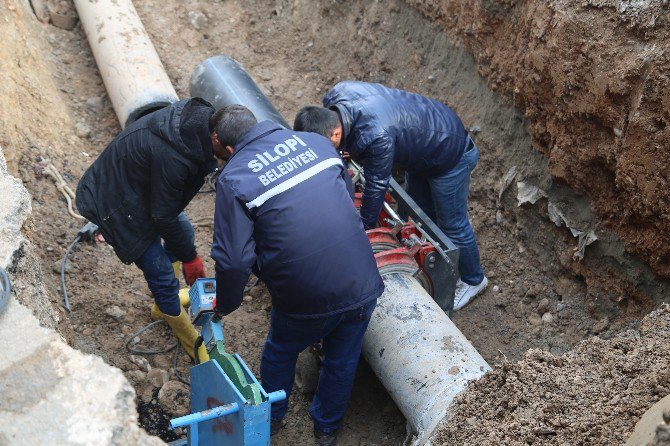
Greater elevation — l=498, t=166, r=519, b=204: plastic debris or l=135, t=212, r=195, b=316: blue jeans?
l=498, t=166, r=519, b=204: plastic debris

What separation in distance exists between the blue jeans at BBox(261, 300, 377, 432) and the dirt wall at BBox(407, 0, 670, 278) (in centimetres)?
182

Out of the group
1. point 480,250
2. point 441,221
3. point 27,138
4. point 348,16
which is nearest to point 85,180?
point 27,138

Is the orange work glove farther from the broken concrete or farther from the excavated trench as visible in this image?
the broken concrete

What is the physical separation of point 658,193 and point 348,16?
152 inches

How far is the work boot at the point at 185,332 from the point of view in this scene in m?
4.51

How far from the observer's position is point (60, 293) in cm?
470

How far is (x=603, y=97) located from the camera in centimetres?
434

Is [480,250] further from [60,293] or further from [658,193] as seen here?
[60,293]

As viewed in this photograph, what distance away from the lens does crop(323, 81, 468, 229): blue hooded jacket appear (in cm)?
424

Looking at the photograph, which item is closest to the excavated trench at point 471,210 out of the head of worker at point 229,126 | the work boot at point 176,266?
the work boot at point 176,266

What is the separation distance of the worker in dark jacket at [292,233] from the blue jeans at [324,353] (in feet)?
0.03

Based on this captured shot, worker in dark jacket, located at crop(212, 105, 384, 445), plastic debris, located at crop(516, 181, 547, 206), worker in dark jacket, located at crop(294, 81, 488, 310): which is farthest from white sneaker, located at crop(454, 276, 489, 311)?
worker in dark jacket, located at crop(212, 105, 384, 445)

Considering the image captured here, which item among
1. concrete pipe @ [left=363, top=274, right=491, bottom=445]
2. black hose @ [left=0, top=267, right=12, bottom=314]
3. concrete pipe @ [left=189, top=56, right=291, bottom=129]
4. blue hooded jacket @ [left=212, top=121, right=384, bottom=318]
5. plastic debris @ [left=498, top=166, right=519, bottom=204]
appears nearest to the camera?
black hose @ [left=0, top=267, right=12, bottom=314]

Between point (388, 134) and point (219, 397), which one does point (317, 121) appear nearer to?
point (388, 134)
